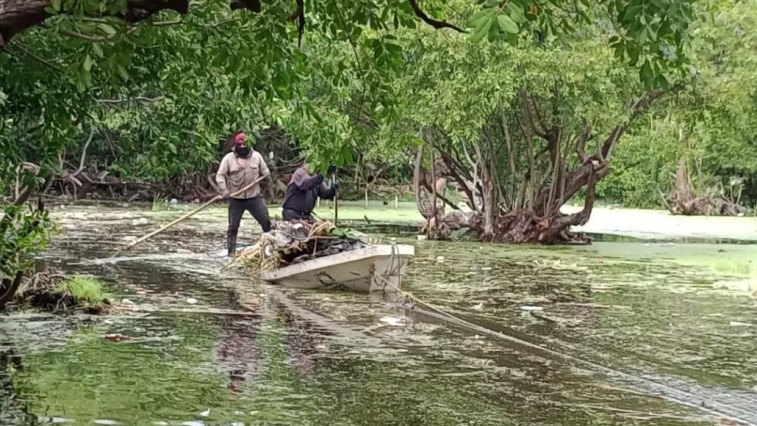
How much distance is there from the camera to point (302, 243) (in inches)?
455

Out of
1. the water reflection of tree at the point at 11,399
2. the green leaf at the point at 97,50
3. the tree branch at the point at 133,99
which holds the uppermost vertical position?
the tree branch at the point at 133,99

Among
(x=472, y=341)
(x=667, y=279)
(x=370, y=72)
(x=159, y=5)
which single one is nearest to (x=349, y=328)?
(x=472, y=341)

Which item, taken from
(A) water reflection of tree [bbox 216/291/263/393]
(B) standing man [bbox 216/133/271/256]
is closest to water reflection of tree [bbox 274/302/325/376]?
(A) water reflection of tree [bbox 216/291/263/393]

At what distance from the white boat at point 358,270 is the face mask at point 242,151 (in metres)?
2.40

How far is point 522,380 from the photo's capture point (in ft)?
22.0

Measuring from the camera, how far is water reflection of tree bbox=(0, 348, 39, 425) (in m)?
5.10

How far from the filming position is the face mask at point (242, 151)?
13.2 m

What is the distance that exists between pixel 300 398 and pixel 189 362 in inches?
49.8

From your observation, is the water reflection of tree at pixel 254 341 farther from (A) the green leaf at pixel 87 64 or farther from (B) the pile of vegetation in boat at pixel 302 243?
(A) the green leaf at pixel 87 64

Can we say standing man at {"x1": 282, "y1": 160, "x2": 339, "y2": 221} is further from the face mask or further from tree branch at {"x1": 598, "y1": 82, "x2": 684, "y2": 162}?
tree branch at {"x1": 598, "y1": 82, "x2": 684, "y2": 162}

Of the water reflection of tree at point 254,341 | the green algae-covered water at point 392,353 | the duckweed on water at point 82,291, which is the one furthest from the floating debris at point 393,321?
the duckweed on water at point 82,291

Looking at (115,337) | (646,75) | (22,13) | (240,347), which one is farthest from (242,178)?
(22,13)

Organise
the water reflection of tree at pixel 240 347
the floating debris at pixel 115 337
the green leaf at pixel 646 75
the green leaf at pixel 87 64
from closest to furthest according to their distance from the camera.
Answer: the green leaf at pixel 87 64 → the green leaf at pixel 646 75 → the water reflection of tree at pixel 240 347 → the floating debris at pixel 115 337

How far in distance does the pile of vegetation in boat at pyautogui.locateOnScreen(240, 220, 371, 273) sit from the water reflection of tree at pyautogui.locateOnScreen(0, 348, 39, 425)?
16.7 feet
